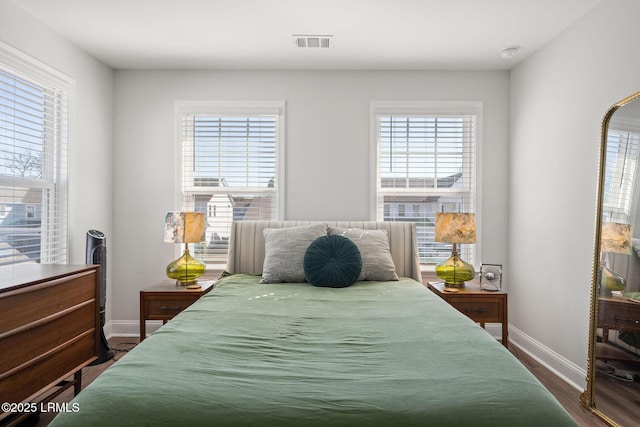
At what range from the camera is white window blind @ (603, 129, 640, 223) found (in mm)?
2110

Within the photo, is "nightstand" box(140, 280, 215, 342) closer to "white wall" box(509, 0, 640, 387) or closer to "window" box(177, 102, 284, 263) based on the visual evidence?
"window" box(177, 102, 284, 263)

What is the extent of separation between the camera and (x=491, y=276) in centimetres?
318

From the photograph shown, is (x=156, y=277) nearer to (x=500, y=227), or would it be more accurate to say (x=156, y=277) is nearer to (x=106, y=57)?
(x=106, y=57)

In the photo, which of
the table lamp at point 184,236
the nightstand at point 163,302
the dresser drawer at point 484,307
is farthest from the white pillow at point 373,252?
the nightstand at point 163,302

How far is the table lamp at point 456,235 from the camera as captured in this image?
10.1 feet

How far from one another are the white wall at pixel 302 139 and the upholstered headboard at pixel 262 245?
1.16 ft

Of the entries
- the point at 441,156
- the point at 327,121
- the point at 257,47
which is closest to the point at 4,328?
the point at 257,47

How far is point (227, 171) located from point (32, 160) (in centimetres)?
150

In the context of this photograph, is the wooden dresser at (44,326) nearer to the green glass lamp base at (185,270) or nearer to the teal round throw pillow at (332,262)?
the green glass lamp base at (185,270)

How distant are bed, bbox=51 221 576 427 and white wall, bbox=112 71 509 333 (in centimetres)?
175

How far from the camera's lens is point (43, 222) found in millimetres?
2920

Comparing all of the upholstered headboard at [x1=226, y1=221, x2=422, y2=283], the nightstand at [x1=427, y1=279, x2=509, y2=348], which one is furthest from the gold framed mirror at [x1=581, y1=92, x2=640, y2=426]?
the upholstered headboard at [x1=226, y1=221, x2=422, y2=283]

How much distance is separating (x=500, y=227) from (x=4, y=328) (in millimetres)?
3697

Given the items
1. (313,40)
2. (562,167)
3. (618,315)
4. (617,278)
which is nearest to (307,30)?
(313,40)
